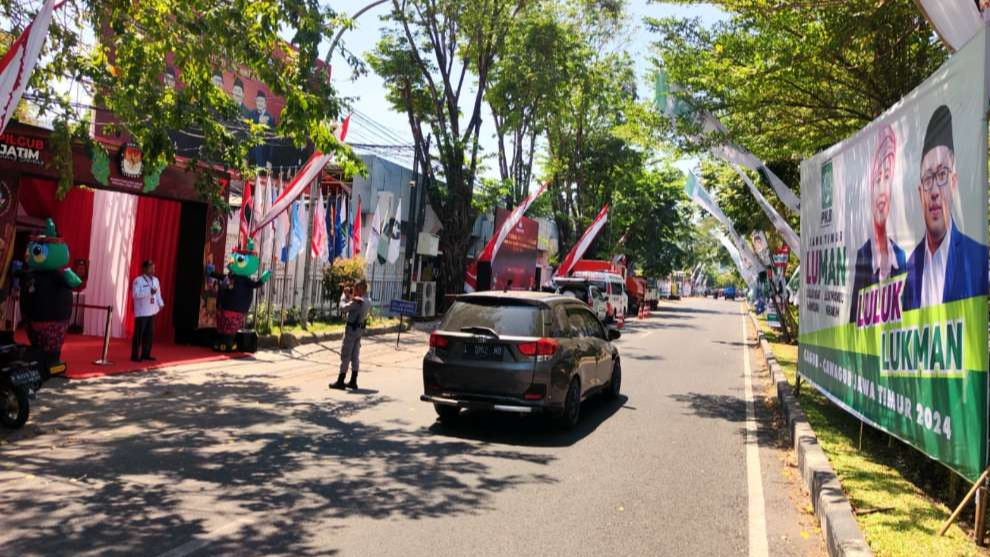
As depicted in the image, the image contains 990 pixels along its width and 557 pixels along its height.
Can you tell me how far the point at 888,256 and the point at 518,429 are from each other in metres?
4.47

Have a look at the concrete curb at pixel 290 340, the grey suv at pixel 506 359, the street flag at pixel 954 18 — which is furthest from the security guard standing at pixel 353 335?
the street flag at pixel 954 18

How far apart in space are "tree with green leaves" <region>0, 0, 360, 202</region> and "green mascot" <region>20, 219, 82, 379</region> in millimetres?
1722

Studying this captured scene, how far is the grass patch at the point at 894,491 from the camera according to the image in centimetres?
481

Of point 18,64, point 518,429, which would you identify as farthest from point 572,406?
point 18,64

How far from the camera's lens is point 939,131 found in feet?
17.4

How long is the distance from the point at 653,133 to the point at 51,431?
1027cm

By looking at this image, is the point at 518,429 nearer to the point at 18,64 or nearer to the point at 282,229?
the point at 18,64

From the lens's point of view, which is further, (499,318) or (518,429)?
(518,429)

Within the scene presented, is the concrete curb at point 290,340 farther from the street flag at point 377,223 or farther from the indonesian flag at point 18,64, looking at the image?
the indonesian flag at point 18,64

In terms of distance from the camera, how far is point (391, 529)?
16.7 feet

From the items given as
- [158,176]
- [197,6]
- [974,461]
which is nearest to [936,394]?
[974,461]

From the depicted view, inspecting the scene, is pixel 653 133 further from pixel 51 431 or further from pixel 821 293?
pixel 51 431

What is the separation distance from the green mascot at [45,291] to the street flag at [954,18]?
437 inches

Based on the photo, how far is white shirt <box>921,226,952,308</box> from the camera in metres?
5.08
